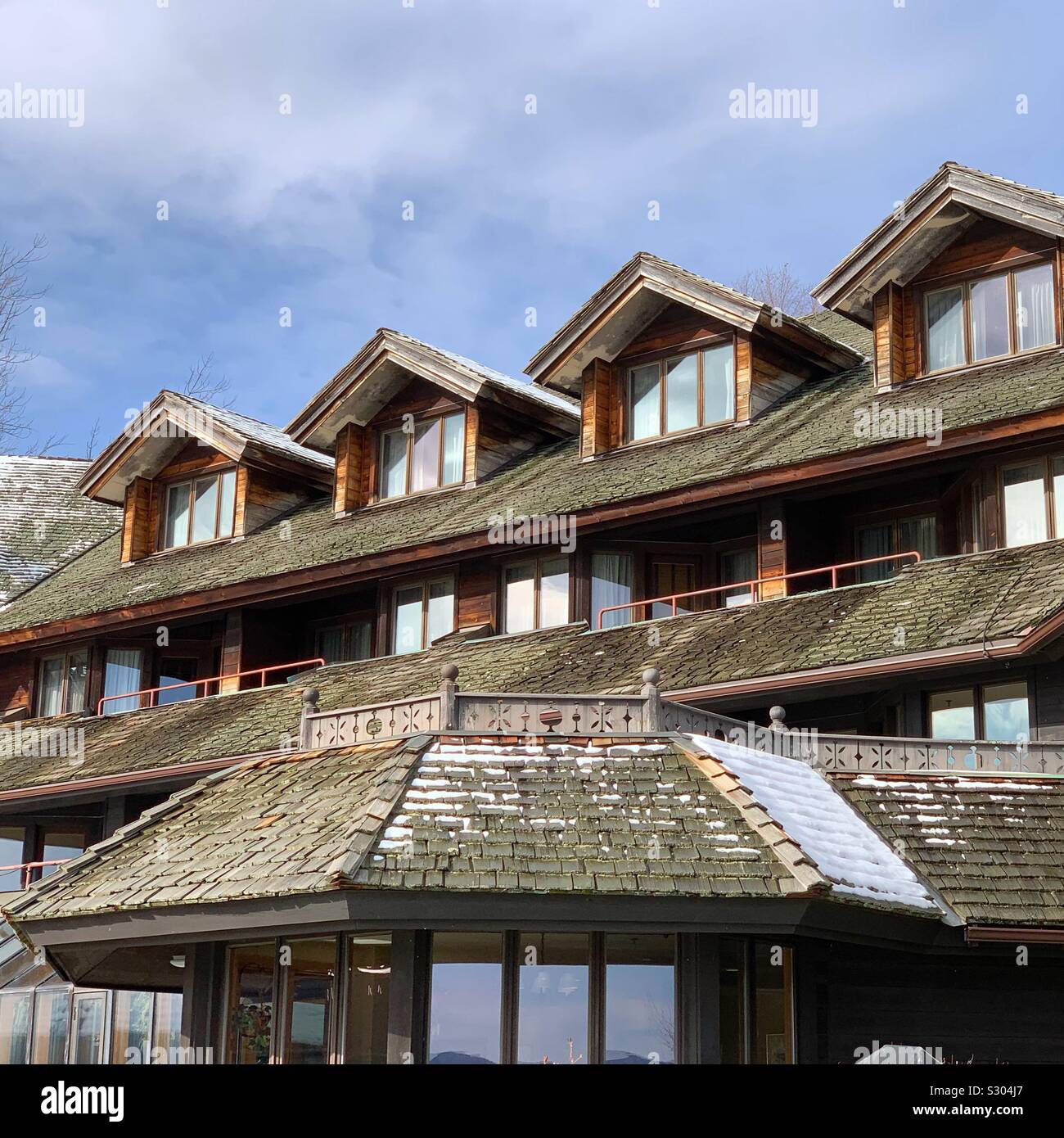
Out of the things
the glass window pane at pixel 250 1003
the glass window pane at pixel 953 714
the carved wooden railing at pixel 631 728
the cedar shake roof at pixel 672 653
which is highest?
the cedar shake roof at pixel 672 653

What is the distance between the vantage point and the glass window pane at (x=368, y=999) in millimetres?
15305

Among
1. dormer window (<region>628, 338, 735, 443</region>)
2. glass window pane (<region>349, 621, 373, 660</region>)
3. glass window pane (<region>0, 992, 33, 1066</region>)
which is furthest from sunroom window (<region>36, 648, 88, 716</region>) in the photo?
dormer window (<region>628, 338, 735, 443</region>)

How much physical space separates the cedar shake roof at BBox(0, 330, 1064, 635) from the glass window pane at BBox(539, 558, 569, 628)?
0.90m

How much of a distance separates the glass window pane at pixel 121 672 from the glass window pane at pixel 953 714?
15284 millimetres

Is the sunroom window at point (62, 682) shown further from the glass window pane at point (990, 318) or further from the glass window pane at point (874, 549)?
the glass window pane at point (990, 318)

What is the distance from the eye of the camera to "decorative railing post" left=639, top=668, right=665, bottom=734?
16469mm

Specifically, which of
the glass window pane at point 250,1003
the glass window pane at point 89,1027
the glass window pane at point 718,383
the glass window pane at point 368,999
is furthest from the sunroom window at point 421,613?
the glass window pane at point 368,999

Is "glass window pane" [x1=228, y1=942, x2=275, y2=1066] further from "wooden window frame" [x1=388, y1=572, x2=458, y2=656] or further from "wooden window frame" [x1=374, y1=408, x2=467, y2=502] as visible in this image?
"wooden window frame" [x1=374, y1=408, x2=467, y2=502]

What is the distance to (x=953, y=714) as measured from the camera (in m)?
19.4

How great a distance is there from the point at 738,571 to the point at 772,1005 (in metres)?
9.06
